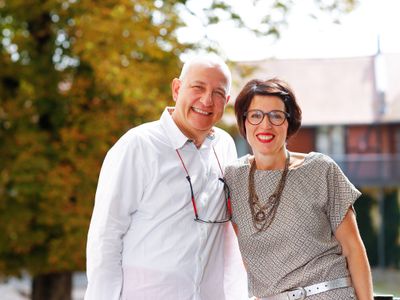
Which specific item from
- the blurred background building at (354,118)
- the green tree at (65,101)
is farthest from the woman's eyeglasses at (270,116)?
the blurred background building at (354,118)

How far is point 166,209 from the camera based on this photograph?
2.49 meters

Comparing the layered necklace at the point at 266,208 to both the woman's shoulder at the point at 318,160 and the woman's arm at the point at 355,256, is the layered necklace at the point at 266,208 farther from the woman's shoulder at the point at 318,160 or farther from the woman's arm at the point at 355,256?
the woman's arm at the point at 355,256

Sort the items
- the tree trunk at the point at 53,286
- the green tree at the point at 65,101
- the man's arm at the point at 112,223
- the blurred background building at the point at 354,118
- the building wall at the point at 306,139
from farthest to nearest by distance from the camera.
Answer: the building wall at the point at 306,139 → the blurred background building at the point at 354,118 → the tree trunk at the point at 53,286 → the green tree at the point at 65,101 → the man's arm at the point at 112,223

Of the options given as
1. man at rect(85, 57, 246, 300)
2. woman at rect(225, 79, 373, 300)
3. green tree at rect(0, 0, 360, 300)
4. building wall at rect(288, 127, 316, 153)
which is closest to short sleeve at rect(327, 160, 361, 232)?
woman at rect(225, 79, 373, 300)

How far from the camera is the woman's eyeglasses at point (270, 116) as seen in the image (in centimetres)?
241

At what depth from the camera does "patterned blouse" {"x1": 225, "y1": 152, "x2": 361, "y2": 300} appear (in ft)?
7.66

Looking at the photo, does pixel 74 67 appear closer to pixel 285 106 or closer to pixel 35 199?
pixel 35 199

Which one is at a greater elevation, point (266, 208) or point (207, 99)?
point (207, 99)

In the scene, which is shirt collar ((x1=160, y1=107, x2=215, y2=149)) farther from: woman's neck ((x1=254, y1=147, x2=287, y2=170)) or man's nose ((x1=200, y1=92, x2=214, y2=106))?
woman's neck ((x1=254, y1=147, x2=287, y2=170))

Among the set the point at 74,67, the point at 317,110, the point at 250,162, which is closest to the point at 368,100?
the point at 317,110

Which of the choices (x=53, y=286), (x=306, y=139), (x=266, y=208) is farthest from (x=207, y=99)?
(x=306, y=139)

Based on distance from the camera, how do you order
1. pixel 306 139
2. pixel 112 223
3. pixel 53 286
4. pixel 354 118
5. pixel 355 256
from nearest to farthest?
pixel 355 256 < pixel 112 223 < pixel 53 286 < pixel 354 118 < pixel 306 139

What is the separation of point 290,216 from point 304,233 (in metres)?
0.07

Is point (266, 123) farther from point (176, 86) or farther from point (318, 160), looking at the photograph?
point (176, 86)
